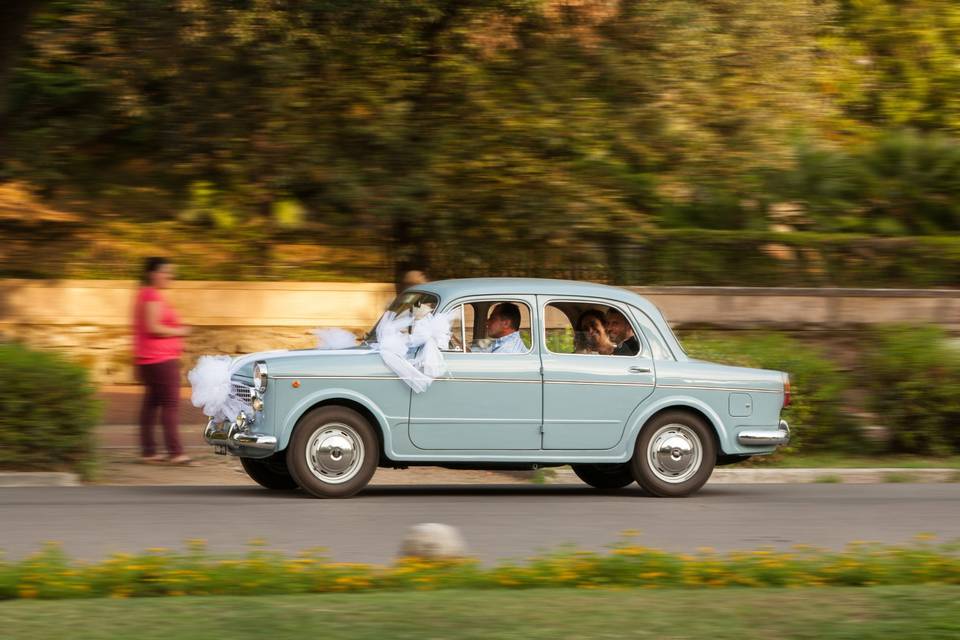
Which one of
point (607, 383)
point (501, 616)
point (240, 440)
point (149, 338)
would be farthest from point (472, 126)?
point (501, 616)

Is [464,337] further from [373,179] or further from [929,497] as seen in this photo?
[373,179]

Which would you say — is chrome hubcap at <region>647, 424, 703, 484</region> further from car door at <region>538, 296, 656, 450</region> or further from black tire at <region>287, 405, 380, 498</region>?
black tire at <region>287, 405, 380, 498</region>

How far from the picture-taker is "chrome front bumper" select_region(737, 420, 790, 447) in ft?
37.2

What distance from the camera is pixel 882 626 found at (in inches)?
233

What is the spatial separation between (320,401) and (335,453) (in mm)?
433

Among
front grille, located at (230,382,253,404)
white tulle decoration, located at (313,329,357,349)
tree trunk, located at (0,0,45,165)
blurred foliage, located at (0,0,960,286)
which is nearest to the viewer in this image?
front grille, located at (230,382,253,404)

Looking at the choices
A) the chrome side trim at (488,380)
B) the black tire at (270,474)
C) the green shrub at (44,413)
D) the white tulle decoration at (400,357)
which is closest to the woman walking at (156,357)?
the green shrub at (44,413)

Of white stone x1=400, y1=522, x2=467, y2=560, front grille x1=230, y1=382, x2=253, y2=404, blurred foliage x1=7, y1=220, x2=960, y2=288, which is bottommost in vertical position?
white stone x1=400, y1=522, x2=467, y2=560

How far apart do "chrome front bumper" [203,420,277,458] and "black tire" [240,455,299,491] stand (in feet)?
1.81

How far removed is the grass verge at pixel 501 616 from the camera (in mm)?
5648

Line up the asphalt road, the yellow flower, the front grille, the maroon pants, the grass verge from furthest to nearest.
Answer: the maroon pants, the front grille, the asphalt road, the yellow flower, the grass verge

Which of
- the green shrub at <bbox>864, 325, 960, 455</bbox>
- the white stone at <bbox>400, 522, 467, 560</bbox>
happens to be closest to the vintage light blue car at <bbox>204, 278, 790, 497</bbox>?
the white stone at <bbox>400, 522, 467, 560</bbox>

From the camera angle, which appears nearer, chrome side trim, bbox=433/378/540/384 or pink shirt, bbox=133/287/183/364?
chrome side trim, bbox=433/378/540/384

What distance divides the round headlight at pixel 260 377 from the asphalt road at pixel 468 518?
0.88m
